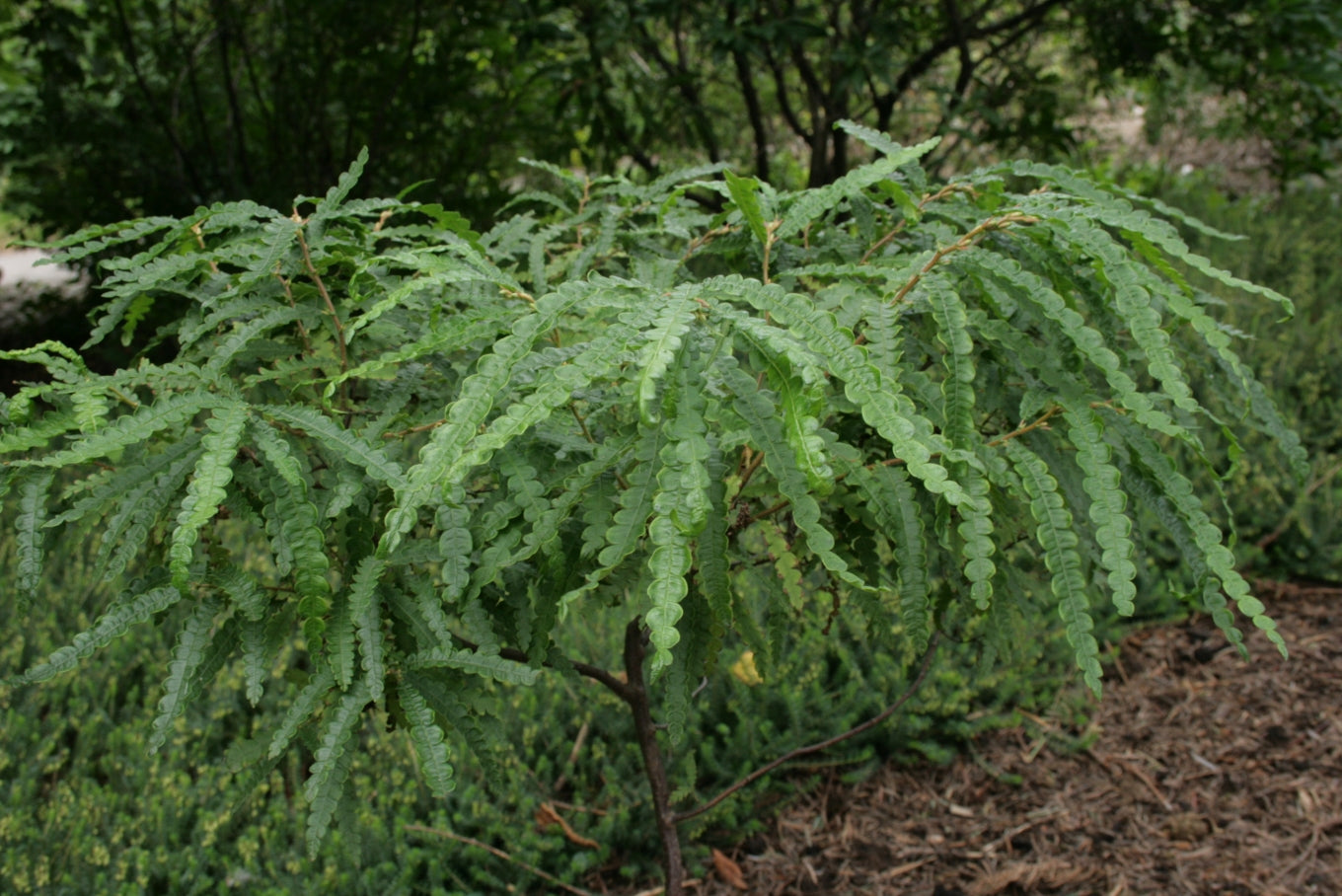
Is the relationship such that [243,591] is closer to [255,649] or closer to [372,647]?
[255,649]

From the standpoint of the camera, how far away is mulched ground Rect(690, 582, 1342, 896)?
278cm

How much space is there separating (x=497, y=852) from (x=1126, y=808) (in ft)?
6.25

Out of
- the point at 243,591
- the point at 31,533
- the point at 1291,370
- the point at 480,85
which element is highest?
the point at 480,85

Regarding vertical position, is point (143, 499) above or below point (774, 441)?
below

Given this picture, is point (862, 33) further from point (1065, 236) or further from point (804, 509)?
point (804, 509)

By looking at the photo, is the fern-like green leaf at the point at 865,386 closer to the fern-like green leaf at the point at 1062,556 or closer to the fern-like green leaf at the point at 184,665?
the fern-like green leaf at the point at 1062,556

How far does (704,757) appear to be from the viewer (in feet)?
9.73

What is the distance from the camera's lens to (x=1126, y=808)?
308 centimetres

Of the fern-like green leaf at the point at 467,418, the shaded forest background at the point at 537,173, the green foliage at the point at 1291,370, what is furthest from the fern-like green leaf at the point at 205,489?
the green foliage at the point at 1291,370

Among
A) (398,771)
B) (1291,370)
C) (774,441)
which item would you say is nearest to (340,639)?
(774,441)

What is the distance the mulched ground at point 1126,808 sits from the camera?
2.78 m

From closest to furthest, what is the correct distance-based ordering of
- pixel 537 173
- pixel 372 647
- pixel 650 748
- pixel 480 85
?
pixel 372 647 → pixel 650 748 → pixel 480 85 → pixel 537 173

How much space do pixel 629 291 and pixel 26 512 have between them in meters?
0.86

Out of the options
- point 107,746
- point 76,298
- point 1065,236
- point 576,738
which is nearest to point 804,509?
point 1065,236
